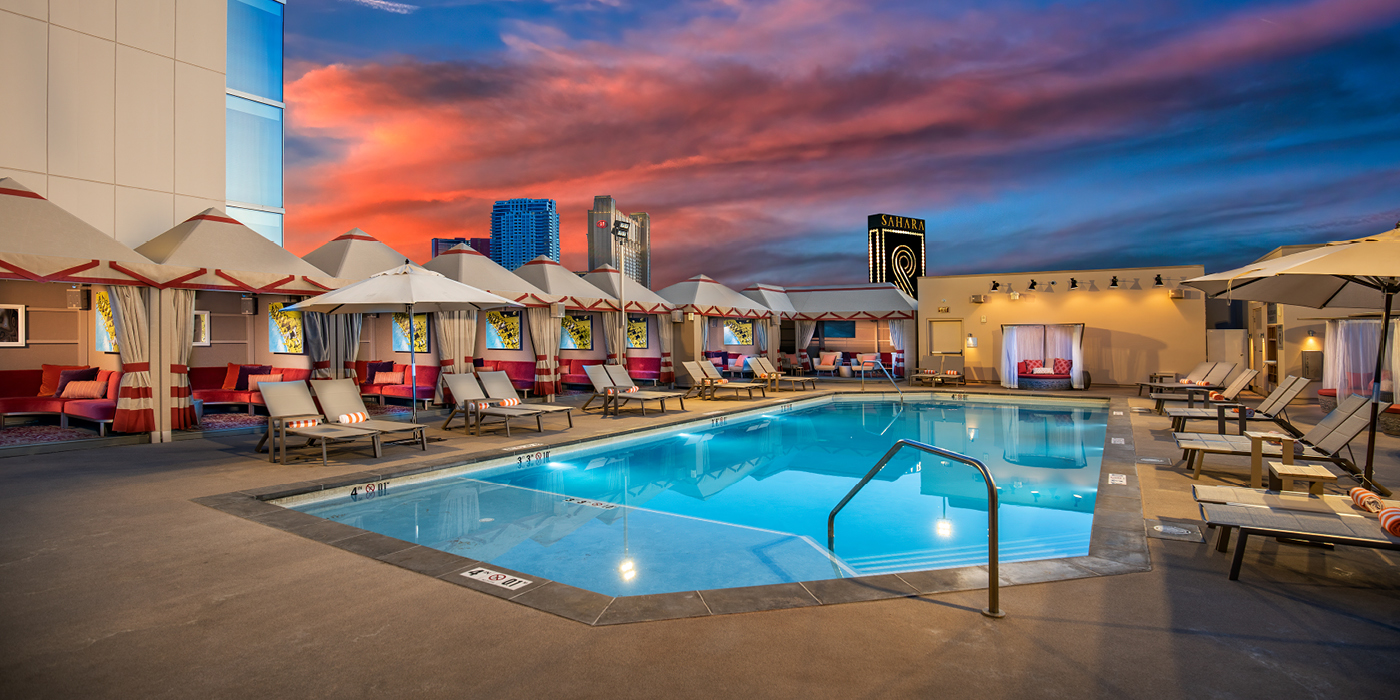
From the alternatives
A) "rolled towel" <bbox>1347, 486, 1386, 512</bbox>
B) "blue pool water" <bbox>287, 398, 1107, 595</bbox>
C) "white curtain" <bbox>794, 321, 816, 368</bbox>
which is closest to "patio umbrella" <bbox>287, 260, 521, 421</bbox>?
"blue pool water" <bbox>287, 398, 1107, 595</bbox>

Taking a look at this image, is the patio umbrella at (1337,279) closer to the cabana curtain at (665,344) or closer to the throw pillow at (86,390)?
the cabana curtain at (665,344)

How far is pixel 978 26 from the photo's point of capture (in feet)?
48.6

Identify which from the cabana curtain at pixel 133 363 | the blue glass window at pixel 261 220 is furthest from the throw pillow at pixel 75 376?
the blue glass window at pixel 261 220

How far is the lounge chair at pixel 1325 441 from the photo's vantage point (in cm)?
487

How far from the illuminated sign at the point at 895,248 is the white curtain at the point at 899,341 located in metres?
63.8

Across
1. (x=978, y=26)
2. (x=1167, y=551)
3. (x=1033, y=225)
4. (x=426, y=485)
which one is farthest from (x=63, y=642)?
(x=1033, y=225)

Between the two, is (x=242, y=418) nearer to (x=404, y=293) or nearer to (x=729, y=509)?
(x=404, y=293)

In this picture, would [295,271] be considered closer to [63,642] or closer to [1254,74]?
[63,642]

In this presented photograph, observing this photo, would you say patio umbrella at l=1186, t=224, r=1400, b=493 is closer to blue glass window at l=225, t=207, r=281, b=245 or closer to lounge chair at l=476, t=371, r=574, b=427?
lounge chair at l=476, t=371, r=574, b=427

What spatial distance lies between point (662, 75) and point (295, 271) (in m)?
10.3

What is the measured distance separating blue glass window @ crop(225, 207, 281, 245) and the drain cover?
53.2ft

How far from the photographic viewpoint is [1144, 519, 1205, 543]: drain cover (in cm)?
363

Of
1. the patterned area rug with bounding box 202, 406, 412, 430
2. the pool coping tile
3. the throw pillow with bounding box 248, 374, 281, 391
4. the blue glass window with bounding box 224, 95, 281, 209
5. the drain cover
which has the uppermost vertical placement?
the blue glass window with bounding box 224, 95, 281, 209

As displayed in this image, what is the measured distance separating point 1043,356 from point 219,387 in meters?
17.8
